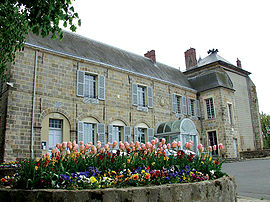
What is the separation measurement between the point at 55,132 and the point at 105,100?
3.43 metres

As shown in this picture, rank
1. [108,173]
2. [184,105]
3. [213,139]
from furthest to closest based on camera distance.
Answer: [213,139], [184,105], [108,173]

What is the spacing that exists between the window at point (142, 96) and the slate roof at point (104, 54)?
112cm

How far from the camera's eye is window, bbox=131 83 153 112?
54.1ft

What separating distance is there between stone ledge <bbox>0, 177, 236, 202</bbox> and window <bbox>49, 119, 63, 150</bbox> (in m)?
9.09

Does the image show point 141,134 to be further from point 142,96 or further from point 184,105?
point 184,105

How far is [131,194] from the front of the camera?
318 centimetres

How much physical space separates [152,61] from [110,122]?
8.65 meters

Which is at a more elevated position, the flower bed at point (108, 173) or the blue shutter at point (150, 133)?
the blue shutter at point (150, 133)

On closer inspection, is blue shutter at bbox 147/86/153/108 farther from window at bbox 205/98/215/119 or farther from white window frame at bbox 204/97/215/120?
window at bbox 205/98/215/119

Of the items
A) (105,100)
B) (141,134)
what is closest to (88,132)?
(105,100)

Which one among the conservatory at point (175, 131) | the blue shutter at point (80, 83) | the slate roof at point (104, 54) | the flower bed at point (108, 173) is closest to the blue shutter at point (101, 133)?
the blue shutter at point (80, 83)

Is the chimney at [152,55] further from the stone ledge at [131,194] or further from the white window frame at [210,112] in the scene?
the stone ledge at [131,194]

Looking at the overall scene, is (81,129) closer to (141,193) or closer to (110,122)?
(110,122)

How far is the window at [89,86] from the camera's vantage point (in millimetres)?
14377
